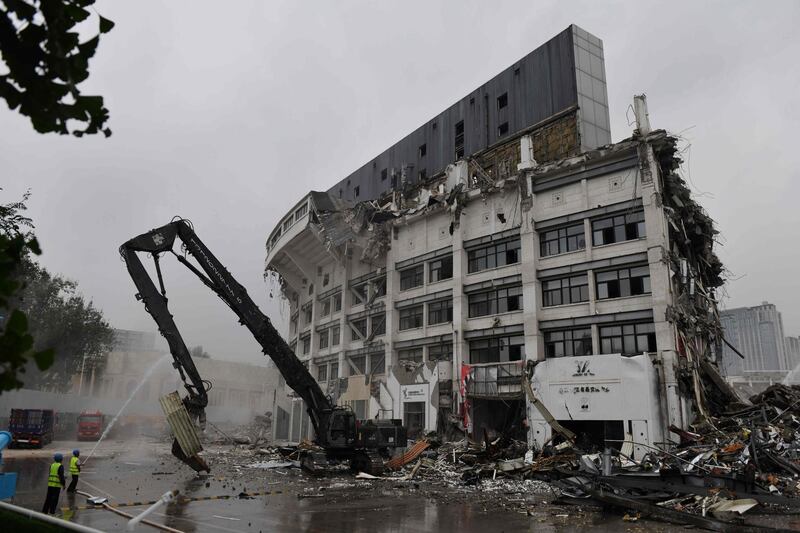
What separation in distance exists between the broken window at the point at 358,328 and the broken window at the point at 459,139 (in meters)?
14.7

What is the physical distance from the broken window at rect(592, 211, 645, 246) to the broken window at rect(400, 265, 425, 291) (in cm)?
1234

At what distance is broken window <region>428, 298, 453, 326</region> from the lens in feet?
121

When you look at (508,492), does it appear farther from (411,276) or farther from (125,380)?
(125,380)

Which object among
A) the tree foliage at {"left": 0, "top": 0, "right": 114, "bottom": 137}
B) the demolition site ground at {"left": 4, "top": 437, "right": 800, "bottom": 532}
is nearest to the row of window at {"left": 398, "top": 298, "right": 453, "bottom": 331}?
the demolition site ground at {"left": 4, "top": 437, "right": 800, "bottom": 532}

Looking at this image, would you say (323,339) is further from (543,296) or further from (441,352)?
(543,296)

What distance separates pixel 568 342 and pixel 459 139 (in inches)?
796

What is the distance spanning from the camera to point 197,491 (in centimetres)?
1927

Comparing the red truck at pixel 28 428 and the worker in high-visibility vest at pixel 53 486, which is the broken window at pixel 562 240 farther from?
the red truck at pixel 28 428

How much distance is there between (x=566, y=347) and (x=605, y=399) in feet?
13.9

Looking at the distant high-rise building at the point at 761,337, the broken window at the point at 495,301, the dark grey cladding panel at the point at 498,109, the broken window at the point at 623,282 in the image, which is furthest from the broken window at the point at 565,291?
the distant high-rise building at the point at 761,337

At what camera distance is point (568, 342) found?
1217 inches

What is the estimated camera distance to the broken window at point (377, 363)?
40.6 meters

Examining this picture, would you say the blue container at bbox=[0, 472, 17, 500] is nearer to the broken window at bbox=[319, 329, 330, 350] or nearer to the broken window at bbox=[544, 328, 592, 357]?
the broken window at bbox=[544, 328, 592, 357]

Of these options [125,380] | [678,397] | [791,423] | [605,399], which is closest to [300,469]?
[605,399]
